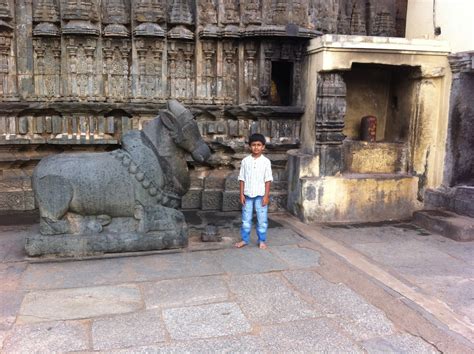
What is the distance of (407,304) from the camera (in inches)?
155

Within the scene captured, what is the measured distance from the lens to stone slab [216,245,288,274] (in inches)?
185

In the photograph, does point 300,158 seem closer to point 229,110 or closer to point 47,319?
point 229,110

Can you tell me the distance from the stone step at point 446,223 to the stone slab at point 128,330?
435 cm

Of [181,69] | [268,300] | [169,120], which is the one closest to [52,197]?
[169,120]

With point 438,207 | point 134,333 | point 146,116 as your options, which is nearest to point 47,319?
point 134,333

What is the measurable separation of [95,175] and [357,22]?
559 centimetres

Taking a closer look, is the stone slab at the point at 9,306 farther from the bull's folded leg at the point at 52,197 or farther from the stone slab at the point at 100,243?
the bull's folded leg at the point at 52,197

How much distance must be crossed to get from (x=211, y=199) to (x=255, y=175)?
2007mm

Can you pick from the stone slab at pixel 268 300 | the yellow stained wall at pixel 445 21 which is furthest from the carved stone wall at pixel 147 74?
the stone slab at pixel 268 300

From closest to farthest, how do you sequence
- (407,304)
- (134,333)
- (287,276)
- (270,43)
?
(134,333) → (407,304) → (287,276) → (270,43)

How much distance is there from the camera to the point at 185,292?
161 inches

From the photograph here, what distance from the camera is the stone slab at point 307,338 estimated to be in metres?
3.17

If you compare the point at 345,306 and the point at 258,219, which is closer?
the point at 345,306

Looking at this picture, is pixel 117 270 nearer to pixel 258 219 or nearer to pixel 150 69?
pixel 258 219
